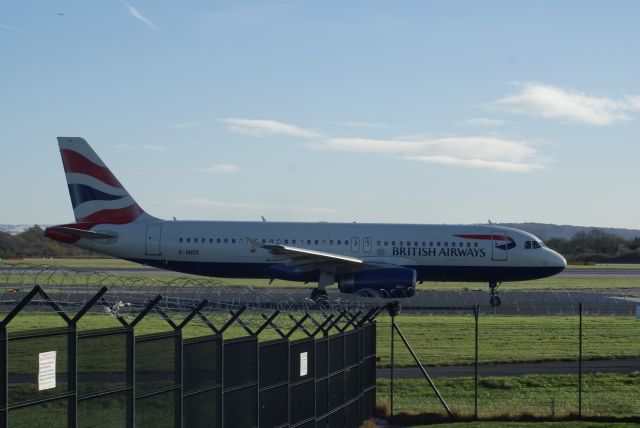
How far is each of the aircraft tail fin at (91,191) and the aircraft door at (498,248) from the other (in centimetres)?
1472

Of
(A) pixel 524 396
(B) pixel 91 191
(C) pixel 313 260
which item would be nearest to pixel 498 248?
(C) pixel 313 260

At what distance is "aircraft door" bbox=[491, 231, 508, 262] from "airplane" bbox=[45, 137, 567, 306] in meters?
0.04

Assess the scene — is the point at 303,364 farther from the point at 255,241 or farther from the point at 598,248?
the point at 598,248

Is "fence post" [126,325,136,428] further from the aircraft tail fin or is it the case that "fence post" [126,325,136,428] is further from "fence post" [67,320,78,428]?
the aircraft tail fin

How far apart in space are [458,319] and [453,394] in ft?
48.8

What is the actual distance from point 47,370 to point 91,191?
36319 mm

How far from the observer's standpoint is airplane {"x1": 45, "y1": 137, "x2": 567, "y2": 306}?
141 ft

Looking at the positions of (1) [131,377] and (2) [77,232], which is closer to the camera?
(1) [131,377]

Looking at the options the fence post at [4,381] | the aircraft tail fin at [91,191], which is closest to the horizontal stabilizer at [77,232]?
the aircraft tail fin at [91,191]

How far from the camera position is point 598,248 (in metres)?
143

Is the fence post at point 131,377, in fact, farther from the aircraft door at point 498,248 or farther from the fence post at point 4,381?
the aircraft door at point 498,248

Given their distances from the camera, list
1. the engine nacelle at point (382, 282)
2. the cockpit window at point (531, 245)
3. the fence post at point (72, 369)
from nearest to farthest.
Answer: the fence post at point (72, 369), the engine nacelle at point (382, 282), the cockpit window at point (531, 245)

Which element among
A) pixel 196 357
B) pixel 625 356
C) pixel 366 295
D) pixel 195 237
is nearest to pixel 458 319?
pixel 366 295

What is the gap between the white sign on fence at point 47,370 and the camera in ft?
26.2
